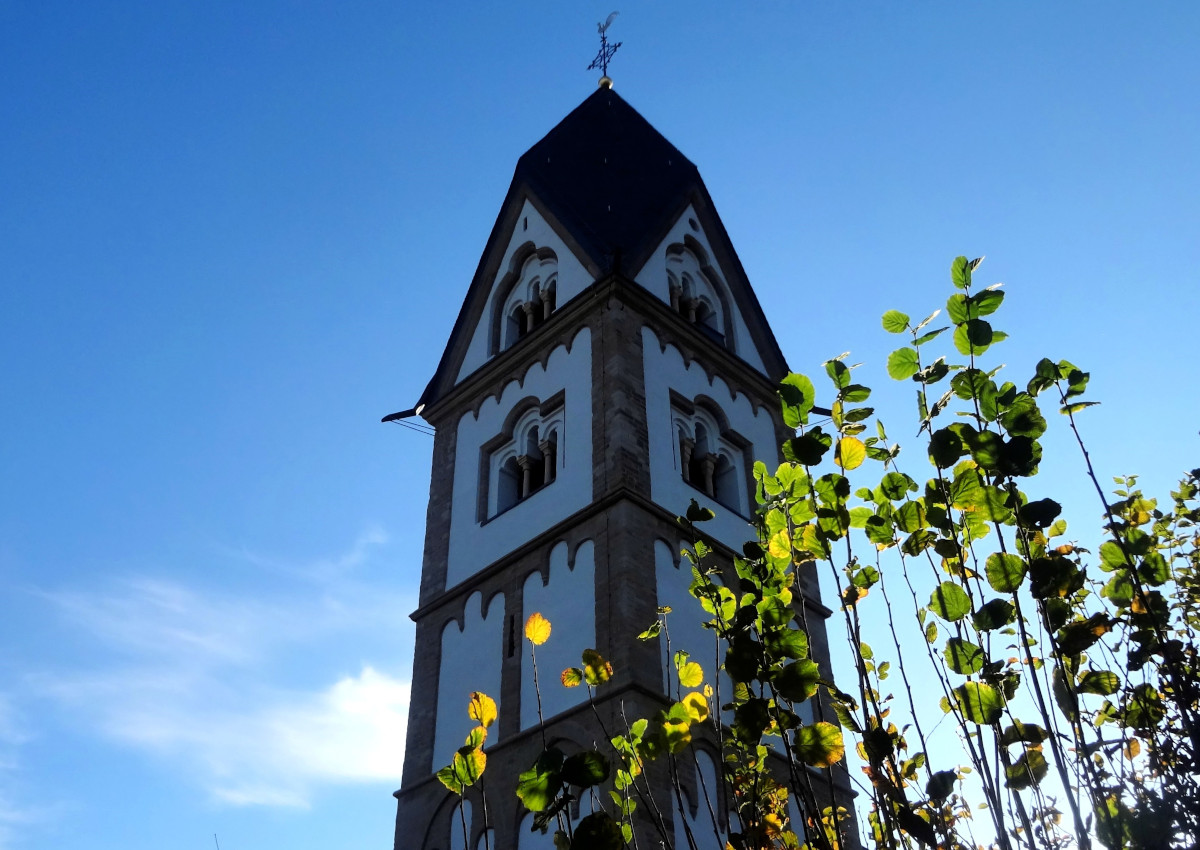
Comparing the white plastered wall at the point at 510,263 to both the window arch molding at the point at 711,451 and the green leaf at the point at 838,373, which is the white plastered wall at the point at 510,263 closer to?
the window arch molding at the point at 711,451

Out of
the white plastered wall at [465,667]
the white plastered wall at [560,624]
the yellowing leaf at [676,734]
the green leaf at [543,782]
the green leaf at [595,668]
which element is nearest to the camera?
the green leaf at [543,782]

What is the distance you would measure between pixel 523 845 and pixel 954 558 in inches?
378

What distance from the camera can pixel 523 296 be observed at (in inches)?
739

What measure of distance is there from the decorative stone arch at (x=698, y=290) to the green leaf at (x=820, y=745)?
15431 millimetres

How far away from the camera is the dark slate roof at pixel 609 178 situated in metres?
18.2

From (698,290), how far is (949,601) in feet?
55.7

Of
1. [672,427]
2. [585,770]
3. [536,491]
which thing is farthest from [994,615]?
[672,427]

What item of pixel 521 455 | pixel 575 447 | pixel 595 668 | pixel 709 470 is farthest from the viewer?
pixel 521 455

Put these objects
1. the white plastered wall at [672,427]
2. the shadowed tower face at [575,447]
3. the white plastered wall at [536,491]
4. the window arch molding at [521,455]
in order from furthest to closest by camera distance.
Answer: the window arch molding at [521,455] < the white plastered wall at [672,427] < the white plastered wall at [536,491] < the shadowed tower face at [575,447]

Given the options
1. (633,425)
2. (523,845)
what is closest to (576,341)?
(633,425)

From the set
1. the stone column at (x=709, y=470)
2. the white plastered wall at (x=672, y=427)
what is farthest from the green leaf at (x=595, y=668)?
the stone column at (x=709, y=470)

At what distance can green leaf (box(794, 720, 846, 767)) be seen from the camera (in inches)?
95.6

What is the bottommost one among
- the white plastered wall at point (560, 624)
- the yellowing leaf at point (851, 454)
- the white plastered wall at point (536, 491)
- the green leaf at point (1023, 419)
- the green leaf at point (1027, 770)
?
the green leaf at point (1027, 770)

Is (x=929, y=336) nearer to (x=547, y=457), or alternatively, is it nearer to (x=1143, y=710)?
(x=1143, y=710)
